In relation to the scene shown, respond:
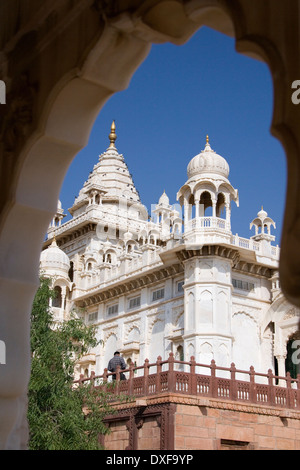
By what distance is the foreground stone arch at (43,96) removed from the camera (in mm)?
2830

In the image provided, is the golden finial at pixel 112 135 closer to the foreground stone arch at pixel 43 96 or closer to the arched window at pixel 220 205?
the arched window at pixel 220 205

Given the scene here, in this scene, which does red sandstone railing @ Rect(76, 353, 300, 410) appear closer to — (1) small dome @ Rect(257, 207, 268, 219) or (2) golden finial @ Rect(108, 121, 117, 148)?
(1) small dome @ Rect(257, 207, 268, 219)

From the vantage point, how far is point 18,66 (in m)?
3.58

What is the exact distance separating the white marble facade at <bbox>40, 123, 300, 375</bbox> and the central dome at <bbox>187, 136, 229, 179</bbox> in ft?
0.12

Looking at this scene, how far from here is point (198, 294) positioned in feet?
70.7

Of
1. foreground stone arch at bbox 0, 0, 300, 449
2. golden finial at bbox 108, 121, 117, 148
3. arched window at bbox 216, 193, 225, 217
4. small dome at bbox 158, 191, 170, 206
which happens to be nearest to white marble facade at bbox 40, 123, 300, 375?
arched window at bbox 216, 193, 225, 217

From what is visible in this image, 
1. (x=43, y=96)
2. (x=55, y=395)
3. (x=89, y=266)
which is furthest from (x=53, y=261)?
(x=43, y=96)

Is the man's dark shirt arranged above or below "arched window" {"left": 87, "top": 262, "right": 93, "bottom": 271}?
below

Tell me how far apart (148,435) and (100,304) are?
38.0 feet

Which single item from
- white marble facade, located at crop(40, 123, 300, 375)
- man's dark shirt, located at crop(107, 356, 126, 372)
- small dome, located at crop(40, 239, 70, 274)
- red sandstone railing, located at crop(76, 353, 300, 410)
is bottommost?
red sandstone railing, located at crop(76, 353, 300, 410)

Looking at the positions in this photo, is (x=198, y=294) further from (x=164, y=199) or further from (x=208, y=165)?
(x=164, y=199)

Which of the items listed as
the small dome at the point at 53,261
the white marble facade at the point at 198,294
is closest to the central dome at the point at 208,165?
the white marble facade at the point at 198,294

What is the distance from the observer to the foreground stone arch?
2830 mm
